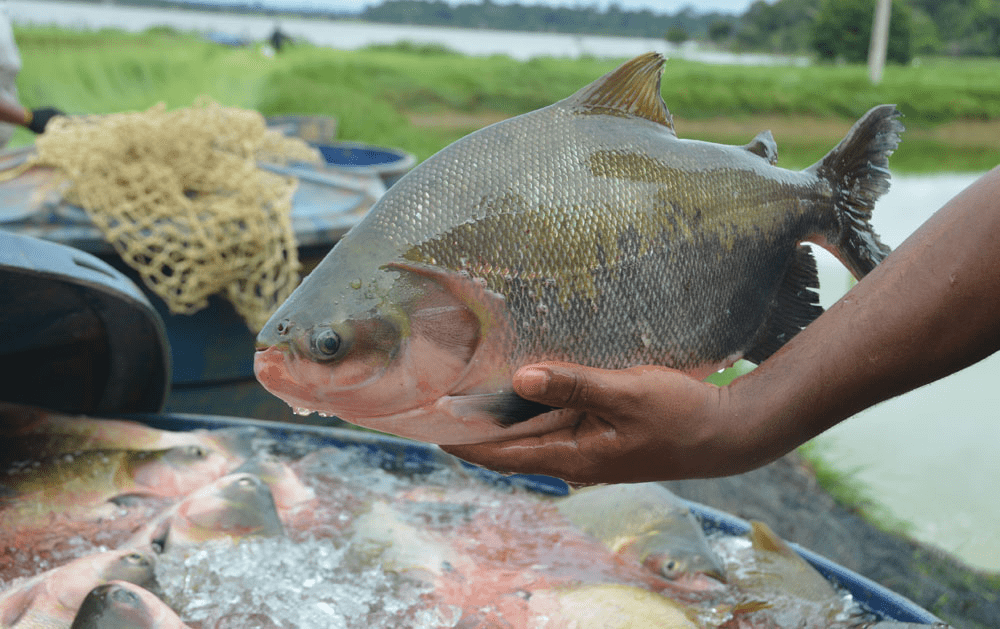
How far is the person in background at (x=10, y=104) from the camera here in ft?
12.9

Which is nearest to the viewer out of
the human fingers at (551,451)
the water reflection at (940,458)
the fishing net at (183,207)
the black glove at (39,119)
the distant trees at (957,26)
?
the human fingers at (551,451)

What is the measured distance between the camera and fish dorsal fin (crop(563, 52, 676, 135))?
106 centimetres

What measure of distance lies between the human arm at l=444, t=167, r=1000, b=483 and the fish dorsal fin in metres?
0.34

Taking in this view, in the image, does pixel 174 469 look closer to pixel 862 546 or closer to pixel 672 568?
pixel 672 568

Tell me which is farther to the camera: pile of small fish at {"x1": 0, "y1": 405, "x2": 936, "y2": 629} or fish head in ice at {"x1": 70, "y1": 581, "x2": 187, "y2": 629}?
pile of small fish at {"x1": 0, "y1": 405, "x2": 936, "y2": 629}

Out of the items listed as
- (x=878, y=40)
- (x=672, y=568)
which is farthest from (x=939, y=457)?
(x=878, y=40)

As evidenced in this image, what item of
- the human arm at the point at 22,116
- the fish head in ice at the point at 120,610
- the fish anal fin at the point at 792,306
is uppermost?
the fish anal fin at the point at 792,306

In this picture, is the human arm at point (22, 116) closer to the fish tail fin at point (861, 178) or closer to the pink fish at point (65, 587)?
the pink fish at point (65, 587)

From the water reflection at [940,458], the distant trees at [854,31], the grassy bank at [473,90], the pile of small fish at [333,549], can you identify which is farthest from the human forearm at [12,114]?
the distant trees at [854,31]

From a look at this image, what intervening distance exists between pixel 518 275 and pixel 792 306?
435 millimetres

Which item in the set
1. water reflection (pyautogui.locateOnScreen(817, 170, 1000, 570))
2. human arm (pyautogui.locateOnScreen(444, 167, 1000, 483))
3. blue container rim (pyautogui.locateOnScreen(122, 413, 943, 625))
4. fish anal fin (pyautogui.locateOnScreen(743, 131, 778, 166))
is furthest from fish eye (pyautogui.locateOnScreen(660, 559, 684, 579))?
water reflection (pyautogui.locateOnScreen(817, 170, 1000, 570))

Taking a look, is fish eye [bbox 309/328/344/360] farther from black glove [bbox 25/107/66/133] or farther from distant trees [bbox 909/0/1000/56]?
distant trees [bbox 909/0/1000/56]

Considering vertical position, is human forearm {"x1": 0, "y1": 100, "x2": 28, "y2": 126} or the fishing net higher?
the fishing net

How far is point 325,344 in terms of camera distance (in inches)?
37.0
